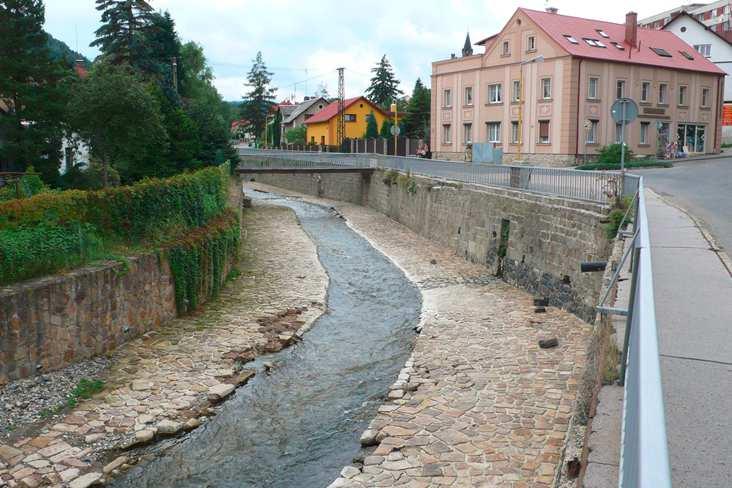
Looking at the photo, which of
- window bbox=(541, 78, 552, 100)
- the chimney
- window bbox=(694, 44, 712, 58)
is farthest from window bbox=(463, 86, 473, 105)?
window bbox=(694, 44, 712, 58)

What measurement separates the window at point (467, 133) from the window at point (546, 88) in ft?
25.5

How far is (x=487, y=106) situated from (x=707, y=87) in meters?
17.2

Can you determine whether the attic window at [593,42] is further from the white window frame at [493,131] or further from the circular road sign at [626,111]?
the circular road sign at [626,111]

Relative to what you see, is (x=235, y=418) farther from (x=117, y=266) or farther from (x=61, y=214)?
(x=61, y=214)

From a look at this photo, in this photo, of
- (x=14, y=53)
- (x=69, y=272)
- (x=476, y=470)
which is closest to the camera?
(x=476, y=470)

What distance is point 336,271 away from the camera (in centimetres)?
2669

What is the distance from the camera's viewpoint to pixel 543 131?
4812 cm

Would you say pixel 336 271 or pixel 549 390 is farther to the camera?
pixel 336 271

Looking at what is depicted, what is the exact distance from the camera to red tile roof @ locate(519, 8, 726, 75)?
47500 mm

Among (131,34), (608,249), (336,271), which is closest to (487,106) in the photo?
(131,34)

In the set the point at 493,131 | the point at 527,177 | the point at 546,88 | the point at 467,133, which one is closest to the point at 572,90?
the point at 546,88

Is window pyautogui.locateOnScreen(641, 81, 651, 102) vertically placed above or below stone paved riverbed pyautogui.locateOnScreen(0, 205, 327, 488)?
above

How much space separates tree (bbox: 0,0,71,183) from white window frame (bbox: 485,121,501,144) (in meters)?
31.7

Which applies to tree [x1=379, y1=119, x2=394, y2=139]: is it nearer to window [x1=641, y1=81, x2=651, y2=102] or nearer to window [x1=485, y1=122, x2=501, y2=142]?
window [x1=485, y1=122, x2=501, y2=142]
